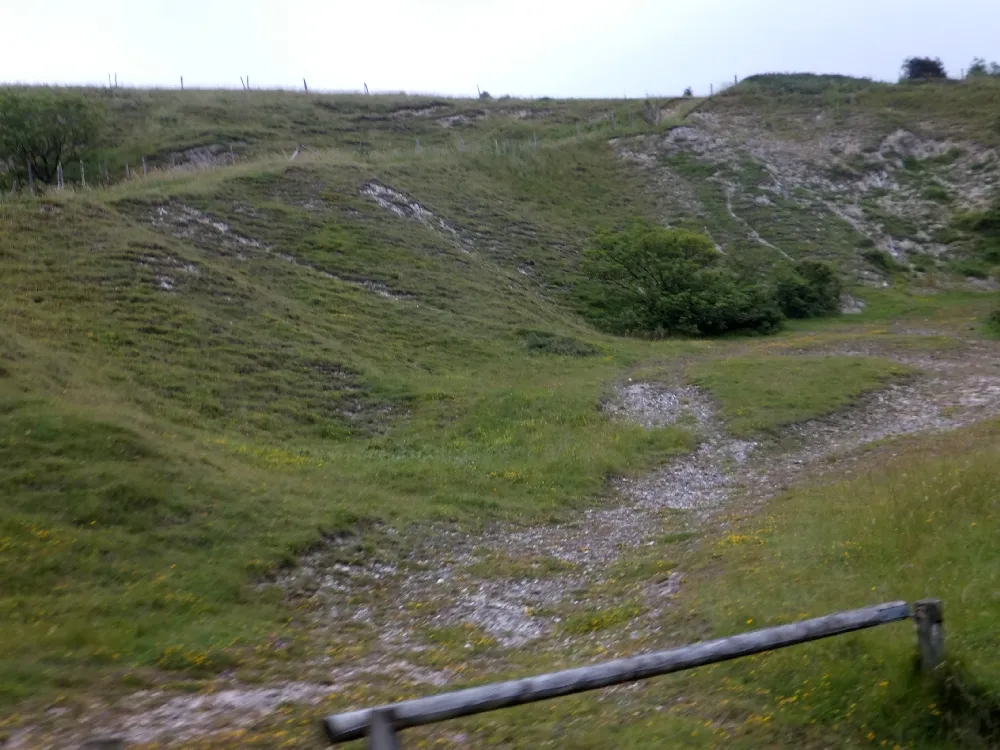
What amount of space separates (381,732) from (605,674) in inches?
65.3

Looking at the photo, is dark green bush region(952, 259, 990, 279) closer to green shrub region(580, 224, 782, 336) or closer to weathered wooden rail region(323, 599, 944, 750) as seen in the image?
green shrub region(580, 224, 782, 336)

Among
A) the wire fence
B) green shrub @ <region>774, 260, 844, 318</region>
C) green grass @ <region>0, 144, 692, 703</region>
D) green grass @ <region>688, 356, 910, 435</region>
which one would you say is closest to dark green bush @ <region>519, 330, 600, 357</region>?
green grass @ <region>0, 144, 692, 703</region>

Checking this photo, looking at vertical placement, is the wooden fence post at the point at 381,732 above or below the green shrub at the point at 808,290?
below

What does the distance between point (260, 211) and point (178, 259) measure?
9097mm

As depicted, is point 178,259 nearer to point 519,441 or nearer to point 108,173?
point 519,441

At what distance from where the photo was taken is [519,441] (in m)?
20.0

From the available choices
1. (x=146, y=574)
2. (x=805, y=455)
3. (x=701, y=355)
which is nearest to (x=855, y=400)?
(x=805, y=455)

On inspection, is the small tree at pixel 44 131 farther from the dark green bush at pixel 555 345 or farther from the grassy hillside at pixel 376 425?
the dark green bush at pixel 555 345

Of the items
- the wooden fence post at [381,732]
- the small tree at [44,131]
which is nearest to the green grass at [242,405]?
the wooden fence post at [381,732]

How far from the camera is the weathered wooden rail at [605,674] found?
4.81m

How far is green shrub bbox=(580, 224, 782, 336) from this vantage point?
3784 centimetres

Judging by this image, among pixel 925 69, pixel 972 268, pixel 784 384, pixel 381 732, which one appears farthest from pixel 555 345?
pixel 925 69

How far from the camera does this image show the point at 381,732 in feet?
15.7

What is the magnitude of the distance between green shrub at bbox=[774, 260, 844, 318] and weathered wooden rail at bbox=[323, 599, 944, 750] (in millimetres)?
35322
